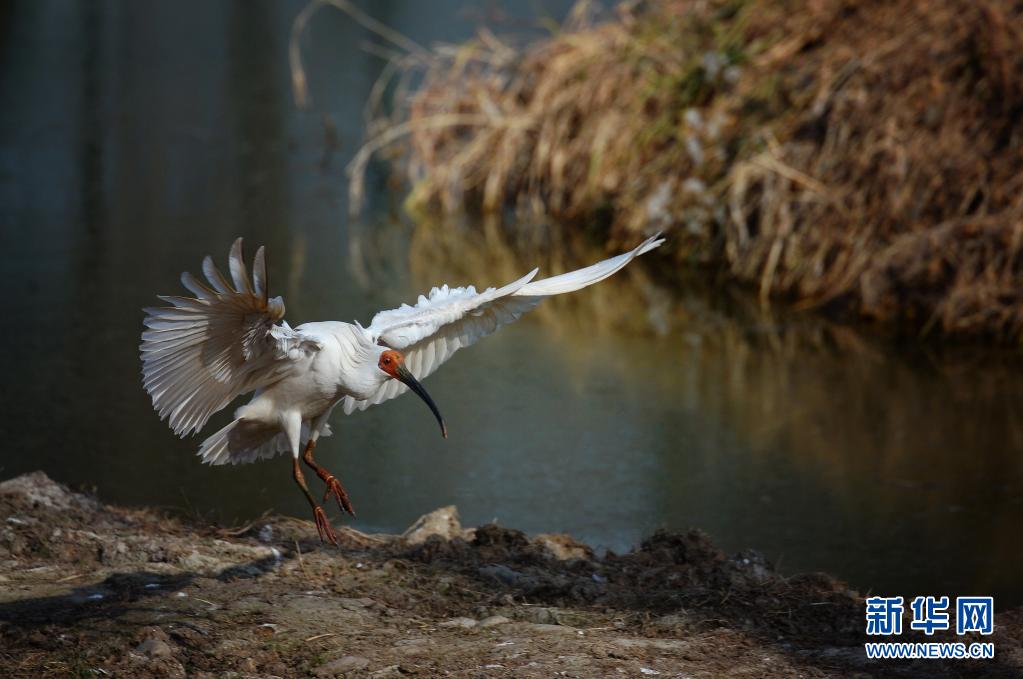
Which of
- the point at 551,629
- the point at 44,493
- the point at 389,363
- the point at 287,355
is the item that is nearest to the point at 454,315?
the point at 389,363

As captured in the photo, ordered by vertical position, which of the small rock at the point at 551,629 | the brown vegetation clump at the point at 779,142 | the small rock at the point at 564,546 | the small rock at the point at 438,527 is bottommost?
the small rock at the point at 551,629

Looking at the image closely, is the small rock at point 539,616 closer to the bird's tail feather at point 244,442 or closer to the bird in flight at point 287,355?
the bird in flight at point 287,355

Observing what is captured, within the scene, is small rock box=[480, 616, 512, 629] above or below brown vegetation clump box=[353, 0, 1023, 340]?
below

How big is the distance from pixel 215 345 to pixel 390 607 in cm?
95

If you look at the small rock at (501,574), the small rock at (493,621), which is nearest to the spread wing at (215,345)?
the small rock at (501,574)

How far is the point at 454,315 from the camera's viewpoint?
4.49m

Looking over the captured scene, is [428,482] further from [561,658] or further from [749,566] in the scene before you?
[561,658]

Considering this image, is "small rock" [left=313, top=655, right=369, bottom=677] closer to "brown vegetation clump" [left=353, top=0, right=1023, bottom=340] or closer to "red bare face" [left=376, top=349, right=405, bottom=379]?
"red bare face" [left=376, top=349, right=405, bottom=379]

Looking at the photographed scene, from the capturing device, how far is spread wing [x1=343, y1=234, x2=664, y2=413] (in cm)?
441

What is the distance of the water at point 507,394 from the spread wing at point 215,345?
1.39 m

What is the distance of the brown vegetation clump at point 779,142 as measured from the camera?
27.5 ft

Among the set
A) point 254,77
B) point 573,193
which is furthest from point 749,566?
point 254,77

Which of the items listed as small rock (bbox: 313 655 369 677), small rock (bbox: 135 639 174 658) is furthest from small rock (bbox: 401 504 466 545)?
small rock (bbox: 135 639 174 658)

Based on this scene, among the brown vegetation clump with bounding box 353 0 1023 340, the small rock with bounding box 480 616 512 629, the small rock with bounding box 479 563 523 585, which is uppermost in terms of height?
the brown vegetation clump with bounding box 353 0 1023 340
